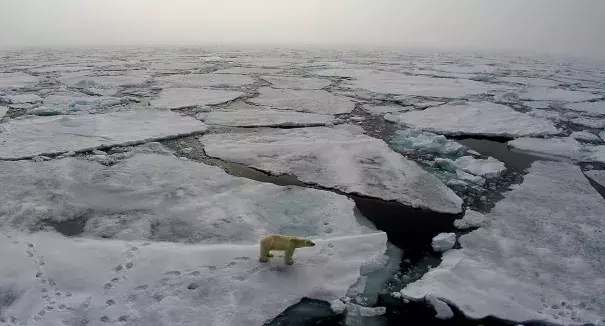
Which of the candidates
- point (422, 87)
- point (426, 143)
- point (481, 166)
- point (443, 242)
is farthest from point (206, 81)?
point (443, 242)

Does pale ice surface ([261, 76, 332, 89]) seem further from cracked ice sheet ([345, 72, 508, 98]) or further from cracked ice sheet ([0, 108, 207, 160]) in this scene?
cracked ice sheet ([0, 108, 207, 160])

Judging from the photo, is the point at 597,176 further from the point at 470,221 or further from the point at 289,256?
the point at 289,256

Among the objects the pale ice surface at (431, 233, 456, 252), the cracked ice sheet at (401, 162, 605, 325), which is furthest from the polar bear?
the pale ice surface at (431, 233, 456, 252)

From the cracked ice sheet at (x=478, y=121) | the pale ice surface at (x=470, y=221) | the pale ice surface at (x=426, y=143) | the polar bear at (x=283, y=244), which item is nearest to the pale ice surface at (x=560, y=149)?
the cracked ice sheet at (x=478, y=121)

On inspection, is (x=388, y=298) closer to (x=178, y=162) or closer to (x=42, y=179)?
(x=178, y=162)

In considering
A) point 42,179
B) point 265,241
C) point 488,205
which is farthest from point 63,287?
point 488,205

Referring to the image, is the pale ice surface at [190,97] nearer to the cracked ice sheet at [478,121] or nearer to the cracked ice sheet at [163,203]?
the cracked ice sheet at [163,203]

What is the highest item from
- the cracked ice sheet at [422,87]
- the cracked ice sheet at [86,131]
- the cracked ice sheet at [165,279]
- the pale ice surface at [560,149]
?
the cracked ice sheet at [422,87]
